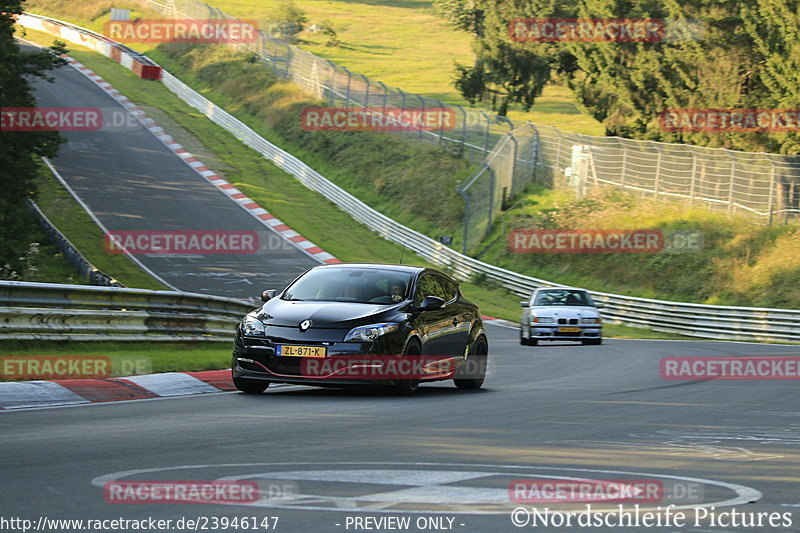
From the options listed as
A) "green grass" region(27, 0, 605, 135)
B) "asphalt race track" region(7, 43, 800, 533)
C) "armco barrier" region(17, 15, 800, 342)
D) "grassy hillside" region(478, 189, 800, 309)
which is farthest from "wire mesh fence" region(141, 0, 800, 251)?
"asphalt race track" region(7, 43, 800, 533)

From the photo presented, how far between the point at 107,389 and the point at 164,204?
99.0 feet

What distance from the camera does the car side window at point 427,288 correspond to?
13.4 meters

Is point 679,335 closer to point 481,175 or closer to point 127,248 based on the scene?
point 481,175

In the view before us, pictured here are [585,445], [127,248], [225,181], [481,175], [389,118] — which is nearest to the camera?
[585,445]

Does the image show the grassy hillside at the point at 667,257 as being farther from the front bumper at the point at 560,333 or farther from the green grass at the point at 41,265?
the green grass at the point at 41,265

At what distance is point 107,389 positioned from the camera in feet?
39.0

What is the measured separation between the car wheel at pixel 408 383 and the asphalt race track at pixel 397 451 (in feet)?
0.77

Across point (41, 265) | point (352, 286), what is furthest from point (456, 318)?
point (41, 265)

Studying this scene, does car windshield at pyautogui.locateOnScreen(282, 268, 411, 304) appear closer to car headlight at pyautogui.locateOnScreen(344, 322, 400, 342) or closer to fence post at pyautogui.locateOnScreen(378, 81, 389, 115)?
car headlight at pyautogui.locateOnScreen(344, 322, 400, 342)

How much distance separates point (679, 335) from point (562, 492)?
89.5ft

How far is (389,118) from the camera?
177ft

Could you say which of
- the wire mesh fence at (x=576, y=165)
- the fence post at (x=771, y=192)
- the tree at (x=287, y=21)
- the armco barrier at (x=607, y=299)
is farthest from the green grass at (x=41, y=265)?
the tree at (x=287, y=21)

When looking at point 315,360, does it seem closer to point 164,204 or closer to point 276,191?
point 164,204

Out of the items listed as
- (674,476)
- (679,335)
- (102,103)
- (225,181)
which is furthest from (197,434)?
(102,103)
